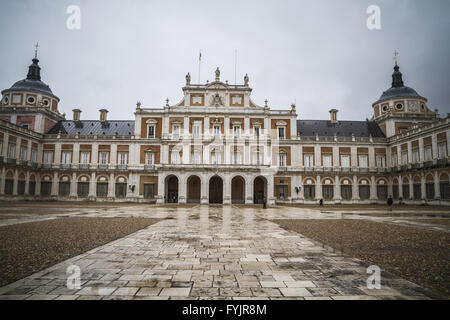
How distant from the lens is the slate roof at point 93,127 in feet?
140

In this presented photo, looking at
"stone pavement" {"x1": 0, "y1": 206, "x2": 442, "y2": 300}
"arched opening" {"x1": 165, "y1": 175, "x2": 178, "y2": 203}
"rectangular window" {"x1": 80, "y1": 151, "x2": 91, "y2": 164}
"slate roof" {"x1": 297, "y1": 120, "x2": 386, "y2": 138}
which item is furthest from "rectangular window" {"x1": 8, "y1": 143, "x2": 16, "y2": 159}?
"slate roof" {"x1": 297, "y1": 120, "x2": 386, "y2": 138}

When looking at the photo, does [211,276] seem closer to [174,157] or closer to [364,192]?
[174,157]

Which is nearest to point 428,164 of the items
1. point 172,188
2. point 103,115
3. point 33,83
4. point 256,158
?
point 256,158

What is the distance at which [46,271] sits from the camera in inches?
186

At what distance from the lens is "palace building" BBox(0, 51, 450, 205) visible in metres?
37.4

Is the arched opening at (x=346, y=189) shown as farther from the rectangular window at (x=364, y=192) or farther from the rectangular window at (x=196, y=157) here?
the rectangular window at (x=196, y=157)

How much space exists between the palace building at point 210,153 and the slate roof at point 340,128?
1838mm

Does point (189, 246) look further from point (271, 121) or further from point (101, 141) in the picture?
point (101, 141)

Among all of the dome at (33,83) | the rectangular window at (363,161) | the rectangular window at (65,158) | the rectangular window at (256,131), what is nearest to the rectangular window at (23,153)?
the rectangular window at (65,158)

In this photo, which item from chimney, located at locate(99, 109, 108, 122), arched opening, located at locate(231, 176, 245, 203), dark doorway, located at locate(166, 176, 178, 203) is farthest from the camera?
chimney, located at locate(99, 109, 108, 122)

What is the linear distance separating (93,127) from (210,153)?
20.7 m

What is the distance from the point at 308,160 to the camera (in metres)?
39.8

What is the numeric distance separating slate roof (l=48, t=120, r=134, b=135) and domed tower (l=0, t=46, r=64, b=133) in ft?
4.75

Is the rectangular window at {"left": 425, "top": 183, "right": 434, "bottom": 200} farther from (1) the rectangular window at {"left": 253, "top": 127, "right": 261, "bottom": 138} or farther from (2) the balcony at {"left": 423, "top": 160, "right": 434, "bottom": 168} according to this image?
(1) the rectangular window at {"left": 253, "top": 127, "right": 261, "bottom": 138}
